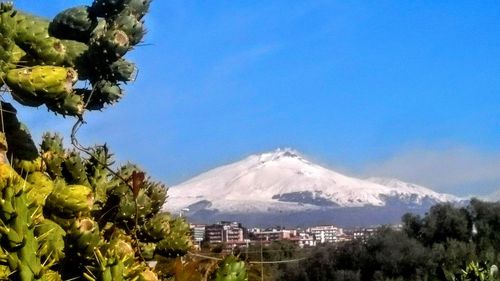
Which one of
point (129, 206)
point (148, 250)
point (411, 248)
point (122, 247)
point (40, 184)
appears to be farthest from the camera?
point (411, 248)

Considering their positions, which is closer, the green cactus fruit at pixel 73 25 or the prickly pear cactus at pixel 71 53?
the prickly pear cactus at pixel 71 53

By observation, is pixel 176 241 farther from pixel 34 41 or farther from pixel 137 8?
pixel 34 41

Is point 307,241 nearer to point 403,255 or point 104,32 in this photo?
point 403,255

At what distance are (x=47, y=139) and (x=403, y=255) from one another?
2938 cm

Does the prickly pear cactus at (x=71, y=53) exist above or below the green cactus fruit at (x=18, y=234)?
above

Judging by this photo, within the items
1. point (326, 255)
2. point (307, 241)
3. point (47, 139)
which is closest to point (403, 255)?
Answer: point (326, 255)

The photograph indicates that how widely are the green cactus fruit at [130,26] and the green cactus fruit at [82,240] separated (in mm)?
1665

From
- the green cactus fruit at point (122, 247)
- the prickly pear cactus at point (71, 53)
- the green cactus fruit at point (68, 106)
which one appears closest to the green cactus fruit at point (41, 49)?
the prickly pear cactus at point (71, 53)

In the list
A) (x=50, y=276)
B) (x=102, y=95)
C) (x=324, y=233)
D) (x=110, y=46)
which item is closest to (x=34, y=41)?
(x=110, y=46)

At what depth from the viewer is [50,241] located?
2.87m

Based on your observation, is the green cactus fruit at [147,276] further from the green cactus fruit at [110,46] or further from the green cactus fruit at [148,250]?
the green cactus fruit at [110,46]

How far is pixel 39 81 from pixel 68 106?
10.1 inches

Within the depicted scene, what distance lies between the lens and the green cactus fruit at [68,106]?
11.5 feet

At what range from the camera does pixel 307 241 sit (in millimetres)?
66188
